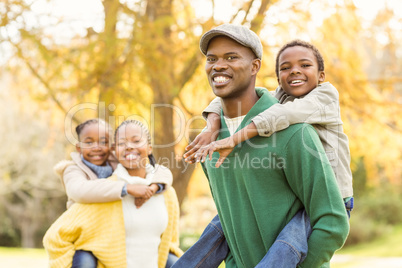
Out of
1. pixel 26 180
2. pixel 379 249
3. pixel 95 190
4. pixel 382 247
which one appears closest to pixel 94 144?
pixel 95 190

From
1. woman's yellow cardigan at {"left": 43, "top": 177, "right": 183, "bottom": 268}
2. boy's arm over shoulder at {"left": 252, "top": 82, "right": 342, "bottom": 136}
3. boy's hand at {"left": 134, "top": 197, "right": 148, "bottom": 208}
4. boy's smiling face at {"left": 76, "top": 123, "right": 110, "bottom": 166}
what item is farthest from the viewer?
boy's smiling face at {"left": 76, "top": 123, "right": 110, "bottom": 166}

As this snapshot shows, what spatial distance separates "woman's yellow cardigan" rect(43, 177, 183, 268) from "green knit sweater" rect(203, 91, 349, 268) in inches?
48.8

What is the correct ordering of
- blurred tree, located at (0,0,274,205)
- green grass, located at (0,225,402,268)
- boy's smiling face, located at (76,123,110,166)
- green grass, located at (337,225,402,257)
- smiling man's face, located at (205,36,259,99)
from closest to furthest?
smiling man's face, located at (205,36,259,99), boy's smiling face, located at (76,123,110,166), blurred tree, located at (0,0,274,205), green grass, located at (0,225,402,268), green grass, located at (337,225,402,257)

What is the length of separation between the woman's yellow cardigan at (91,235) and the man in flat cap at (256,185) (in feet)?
3.57

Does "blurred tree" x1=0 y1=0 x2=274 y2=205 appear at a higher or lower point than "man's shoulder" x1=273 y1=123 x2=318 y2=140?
higher

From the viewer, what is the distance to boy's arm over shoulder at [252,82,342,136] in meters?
1.92

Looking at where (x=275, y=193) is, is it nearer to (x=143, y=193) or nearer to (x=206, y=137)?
(x=206, y=137)

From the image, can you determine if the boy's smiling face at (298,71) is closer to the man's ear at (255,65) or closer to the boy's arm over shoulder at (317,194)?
the man's ear at (255,65)

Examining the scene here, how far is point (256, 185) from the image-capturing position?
1943 mm

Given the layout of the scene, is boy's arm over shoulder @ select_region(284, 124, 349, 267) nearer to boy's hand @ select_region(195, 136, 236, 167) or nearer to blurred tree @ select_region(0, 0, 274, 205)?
boy's hand @ select_region(195, 136, 236, 167)

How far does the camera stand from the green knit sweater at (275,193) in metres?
1.80

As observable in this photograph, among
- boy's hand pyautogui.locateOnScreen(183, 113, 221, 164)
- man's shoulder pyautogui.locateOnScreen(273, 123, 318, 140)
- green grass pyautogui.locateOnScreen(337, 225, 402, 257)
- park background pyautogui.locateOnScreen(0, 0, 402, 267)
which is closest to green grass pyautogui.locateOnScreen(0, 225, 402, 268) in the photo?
green grass pyautogui.locateOnScreen(337, 225, 402, 257)

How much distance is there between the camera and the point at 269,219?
6.31ft

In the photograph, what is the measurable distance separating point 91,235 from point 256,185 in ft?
5.38
